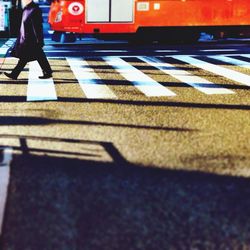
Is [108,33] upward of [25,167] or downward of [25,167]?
upward

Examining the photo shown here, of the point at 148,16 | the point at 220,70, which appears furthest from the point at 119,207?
the point at 148,16

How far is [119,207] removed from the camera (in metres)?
3.97

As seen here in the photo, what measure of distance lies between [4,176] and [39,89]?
15.6ft

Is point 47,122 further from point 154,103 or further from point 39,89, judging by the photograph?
→ point 39,89

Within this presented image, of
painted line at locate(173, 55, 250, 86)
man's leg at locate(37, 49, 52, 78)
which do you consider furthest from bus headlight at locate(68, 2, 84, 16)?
man's leg at locate(37, 49, 52, 78)

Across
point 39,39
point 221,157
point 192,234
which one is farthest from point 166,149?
point 39,39

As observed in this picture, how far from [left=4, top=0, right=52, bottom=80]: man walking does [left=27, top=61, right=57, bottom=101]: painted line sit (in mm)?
397

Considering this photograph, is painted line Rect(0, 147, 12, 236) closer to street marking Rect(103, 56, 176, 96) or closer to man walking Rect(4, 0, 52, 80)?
street marking Rect(103, 56, 176, 96)

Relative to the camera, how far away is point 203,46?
60.3 ft

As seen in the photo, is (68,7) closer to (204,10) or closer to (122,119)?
(204,10)

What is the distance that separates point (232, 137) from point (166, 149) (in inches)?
42.3

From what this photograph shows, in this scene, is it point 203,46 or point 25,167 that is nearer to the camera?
point 25,167

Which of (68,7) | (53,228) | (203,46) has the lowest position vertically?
(53,228)

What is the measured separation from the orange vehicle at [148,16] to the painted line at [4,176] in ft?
40.4
